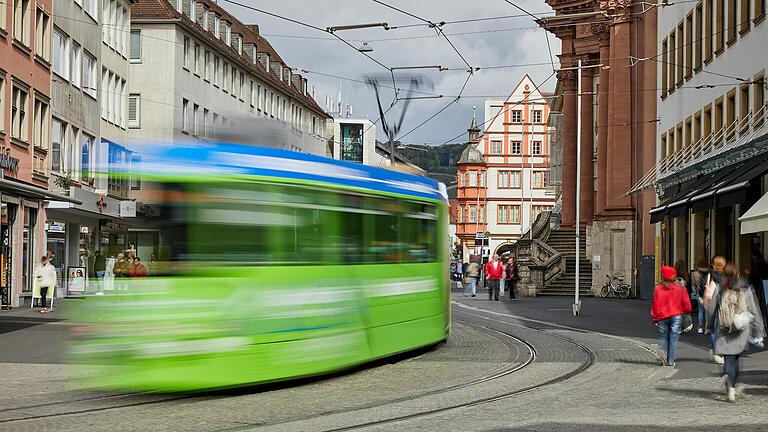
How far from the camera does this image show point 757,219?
73.9ft

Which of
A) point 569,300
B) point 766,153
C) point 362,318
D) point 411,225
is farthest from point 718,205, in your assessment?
point 569,300

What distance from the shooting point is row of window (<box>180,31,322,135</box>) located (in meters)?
70.1

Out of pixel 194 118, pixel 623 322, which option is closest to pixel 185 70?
pixel 194 118

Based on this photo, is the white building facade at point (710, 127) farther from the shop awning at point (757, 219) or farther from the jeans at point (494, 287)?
the jeans at point (494, 287)

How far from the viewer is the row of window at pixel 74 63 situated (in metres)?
45.8

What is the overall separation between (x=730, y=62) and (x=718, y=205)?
8982 mm

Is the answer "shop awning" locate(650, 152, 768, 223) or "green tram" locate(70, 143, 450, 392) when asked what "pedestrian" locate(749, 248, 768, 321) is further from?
"green tram" locate(70, 143, 450, 392)

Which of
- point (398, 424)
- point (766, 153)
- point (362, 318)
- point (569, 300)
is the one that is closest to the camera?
point (398, 424)

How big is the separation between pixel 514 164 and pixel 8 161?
95025 mm

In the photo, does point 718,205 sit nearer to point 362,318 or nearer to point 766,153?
point 766,153

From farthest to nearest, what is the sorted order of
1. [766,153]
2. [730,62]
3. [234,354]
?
[730,62], [766,153], [234,354]

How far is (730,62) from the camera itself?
1403 inches

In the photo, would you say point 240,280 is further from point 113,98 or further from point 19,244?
point 113,98

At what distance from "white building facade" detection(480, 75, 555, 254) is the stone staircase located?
5894cm
